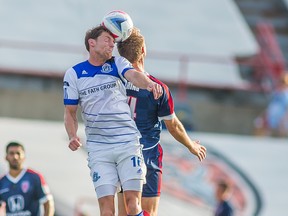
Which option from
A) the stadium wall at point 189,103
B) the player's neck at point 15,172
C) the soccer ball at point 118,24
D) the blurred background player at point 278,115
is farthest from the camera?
the stadium wall at point 189,103

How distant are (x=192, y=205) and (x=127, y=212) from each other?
8292mm

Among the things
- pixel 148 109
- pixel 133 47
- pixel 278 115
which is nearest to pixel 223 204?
pixel 148 109

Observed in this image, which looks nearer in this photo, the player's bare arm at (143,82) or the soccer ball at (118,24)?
the player's bare arm at (143,82)

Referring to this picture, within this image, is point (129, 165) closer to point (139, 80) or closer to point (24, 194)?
point (139, 80)

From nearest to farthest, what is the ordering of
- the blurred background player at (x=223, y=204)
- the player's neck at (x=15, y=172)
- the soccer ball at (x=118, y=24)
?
the soccer ball at (x=118, y=24), the player's neck at (x=15, y=172), the blurred background player at (x=223, y=204)

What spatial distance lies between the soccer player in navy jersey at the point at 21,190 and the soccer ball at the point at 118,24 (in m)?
3.13

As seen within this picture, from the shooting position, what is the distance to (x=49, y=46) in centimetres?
2062

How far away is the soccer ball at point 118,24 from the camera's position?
866cm

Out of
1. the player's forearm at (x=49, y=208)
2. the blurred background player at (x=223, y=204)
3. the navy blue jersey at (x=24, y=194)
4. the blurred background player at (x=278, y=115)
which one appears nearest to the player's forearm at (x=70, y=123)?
the player's forearm at (x=49, y=208)

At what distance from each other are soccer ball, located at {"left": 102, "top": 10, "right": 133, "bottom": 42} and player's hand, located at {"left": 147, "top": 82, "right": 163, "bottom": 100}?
56 centimetres

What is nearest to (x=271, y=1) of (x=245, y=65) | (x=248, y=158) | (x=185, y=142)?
(x=245, y=65)

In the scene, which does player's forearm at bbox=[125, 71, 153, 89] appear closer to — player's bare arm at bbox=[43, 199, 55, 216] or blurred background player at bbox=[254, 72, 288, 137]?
player's bare arm at bbox=[43, 199, 55, 216]

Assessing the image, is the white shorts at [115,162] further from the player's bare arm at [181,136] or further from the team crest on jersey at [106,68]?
the team crest on jersey at [106,68]

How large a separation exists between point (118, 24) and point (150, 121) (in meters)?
0.87
